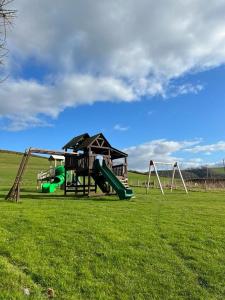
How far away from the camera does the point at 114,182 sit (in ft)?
82.5

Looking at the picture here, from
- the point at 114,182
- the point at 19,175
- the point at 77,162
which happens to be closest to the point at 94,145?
the point at 77,162

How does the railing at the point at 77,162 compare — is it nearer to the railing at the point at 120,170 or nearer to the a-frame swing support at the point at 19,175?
the a-frame swing support at the point at 19,175

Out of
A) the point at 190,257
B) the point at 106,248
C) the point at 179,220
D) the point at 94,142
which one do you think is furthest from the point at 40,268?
the point at 94,142

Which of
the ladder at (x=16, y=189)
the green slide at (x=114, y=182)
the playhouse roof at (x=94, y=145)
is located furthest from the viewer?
the playhouse roof at (x=94, y=145)

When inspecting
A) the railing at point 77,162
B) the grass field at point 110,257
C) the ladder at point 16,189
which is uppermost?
the railing at point 77,162

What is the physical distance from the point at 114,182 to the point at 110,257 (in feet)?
49.7

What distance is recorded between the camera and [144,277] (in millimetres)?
9102

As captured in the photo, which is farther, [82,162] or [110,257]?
[82,162]

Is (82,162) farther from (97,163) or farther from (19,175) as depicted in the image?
(19,175)

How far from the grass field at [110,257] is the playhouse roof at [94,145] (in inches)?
497

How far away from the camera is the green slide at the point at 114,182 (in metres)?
23.8

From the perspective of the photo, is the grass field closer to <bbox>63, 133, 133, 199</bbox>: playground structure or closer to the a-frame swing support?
the a-frame swing support

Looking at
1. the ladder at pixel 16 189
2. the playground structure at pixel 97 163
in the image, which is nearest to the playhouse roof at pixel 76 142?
the playground structure at pixel 97 163

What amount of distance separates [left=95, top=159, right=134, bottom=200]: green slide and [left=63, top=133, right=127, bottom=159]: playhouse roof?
1.47 metres
